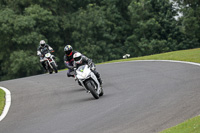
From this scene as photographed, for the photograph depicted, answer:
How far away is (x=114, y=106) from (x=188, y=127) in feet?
12.1

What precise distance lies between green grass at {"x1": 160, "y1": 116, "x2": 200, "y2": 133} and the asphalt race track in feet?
1.39

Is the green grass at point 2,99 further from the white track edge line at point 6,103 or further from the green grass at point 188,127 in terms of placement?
the green grass at point 188,127

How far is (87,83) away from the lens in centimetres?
1210

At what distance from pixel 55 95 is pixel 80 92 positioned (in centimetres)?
94

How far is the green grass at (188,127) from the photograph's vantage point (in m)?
6.90

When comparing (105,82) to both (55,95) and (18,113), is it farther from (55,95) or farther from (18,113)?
(18,113)

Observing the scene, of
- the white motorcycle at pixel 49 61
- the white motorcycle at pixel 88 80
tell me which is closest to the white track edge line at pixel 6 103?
the white motorcycle at pixel 88 80

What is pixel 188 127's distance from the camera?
23.3 feet

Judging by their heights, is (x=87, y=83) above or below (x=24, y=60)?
above

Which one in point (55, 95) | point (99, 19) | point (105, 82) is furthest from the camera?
point (99, 19)

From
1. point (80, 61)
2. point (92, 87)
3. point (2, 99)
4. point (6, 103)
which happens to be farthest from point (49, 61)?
point (92, 87)

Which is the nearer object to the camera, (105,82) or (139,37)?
(105,82)

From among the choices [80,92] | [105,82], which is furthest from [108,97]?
[105,82]

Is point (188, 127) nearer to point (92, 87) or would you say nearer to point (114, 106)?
point (114, 106)
